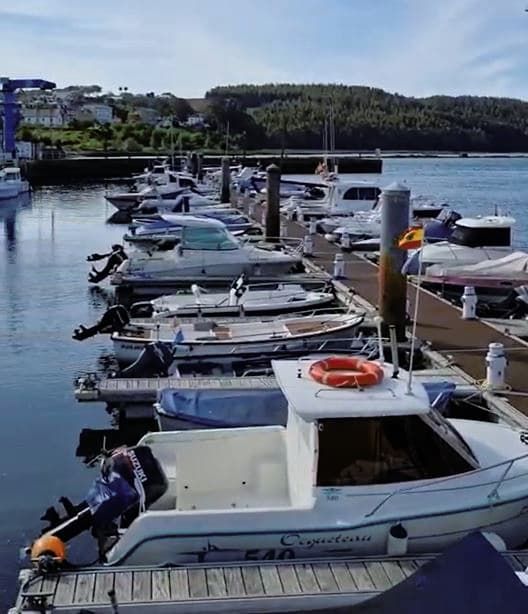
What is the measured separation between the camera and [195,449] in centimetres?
977

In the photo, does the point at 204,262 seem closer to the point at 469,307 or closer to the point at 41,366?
the point at 41,366

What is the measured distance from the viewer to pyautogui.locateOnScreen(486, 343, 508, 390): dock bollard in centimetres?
1305

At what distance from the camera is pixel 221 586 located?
748 centimetres

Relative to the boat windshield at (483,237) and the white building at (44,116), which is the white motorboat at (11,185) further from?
the white building at (44,116)

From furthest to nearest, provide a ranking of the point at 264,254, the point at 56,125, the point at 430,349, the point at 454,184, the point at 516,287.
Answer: the point at 56,125 → the point at 454,184 → the point at 264,254 → the point at 516,287 → the point at 430,349

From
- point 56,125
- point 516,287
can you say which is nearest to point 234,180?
point 516,287

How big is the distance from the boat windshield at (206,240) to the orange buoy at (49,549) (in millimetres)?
17617

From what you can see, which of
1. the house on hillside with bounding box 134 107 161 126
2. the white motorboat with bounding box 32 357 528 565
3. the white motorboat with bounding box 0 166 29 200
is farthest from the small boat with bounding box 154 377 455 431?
the house on hillside with bounding box 134 107 161 126

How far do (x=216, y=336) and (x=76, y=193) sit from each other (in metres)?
55.7

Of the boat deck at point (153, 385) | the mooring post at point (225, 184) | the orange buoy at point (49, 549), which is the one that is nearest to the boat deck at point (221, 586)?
the orange buoy at point (49, 549)

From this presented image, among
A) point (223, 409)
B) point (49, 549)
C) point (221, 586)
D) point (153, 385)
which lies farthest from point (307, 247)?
point (221, 586)

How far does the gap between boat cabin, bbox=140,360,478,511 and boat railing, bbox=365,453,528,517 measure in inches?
3.2

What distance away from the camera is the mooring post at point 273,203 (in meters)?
29.8

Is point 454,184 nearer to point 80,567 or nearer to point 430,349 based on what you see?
point 430,349
